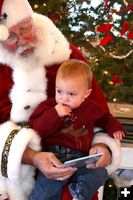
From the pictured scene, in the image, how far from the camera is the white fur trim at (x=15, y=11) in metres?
1.69

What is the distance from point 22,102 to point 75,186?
390 millimetres

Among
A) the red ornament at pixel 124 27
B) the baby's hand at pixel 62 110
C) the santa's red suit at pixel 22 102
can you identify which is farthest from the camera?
the red ornament at pixel 124 27

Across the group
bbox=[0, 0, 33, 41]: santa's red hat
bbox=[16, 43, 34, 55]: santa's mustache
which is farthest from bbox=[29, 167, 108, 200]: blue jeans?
bbox=[0, 0, 33, 41]: santa's red hat

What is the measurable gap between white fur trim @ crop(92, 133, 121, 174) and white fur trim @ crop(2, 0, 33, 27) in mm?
571

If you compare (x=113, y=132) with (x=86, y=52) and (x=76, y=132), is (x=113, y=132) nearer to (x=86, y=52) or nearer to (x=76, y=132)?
(x=76, y=132)

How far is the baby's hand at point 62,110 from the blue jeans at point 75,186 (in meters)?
0.25

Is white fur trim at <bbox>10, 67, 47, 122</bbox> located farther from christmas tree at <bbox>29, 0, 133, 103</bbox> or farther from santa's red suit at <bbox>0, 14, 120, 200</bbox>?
christmas tree at <bbox>29, 0, 133, 103</bbox>

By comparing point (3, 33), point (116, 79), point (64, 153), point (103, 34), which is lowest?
point (116, 79)

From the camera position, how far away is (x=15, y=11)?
67.1 inches

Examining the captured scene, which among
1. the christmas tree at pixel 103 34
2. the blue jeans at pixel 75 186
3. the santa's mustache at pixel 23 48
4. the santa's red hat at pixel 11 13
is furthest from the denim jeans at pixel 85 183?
the christmas tree at pixel 103 34

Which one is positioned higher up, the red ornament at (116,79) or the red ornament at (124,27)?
the red ornament at (124,27)

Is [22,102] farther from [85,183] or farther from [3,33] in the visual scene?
[85,183]

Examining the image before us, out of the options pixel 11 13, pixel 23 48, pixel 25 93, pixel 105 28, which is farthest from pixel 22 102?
pixel 105 28

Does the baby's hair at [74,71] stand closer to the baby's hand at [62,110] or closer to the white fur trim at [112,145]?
the baby's hand at [62,110]
